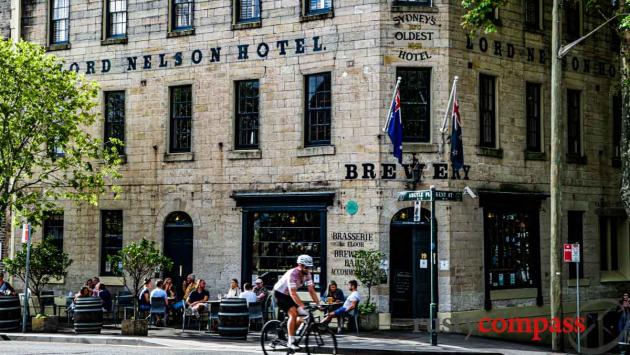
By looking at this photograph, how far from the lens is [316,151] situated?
1025 inches

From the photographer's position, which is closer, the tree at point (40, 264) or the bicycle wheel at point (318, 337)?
the bicycle wheel at point (318, 337)

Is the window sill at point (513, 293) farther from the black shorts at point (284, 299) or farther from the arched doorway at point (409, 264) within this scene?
the black shorts at point (284, 299)

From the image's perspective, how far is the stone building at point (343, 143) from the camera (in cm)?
2528

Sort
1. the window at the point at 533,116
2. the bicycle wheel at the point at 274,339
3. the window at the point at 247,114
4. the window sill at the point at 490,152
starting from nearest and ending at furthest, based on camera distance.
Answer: the bicycle wheel at the point at 274,339 < the window sill at the point at 490,152 < the window at the point at 247,114 < the window at the point at 533,116

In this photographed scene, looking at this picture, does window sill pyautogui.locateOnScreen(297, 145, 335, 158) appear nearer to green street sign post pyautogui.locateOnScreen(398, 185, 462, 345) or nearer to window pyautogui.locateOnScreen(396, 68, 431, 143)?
window pyautogui.locateOnScreen(396, 68, 431, 143)

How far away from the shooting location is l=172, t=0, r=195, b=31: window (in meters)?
28.8

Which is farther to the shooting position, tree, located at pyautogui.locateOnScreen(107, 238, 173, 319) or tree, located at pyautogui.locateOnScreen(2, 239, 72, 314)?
tree, located at pyautogui.locateOnScreen(2, 239, 72, 314)

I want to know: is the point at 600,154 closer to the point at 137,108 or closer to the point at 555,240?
the point at 555,240

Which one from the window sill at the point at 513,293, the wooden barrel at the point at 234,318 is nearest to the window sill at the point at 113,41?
the wooden barrel at the point at 234,318

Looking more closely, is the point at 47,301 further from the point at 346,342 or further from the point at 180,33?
the point at 346,342

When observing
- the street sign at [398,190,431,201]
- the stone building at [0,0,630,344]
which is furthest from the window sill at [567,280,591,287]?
the street sign at [398,190,431,201]

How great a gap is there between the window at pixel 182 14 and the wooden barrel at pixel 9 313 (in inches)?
397

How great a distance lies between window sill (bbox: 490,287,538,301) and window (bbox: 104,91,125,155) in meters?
12.7

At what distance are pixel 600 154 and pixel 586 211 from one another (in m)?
2.06
